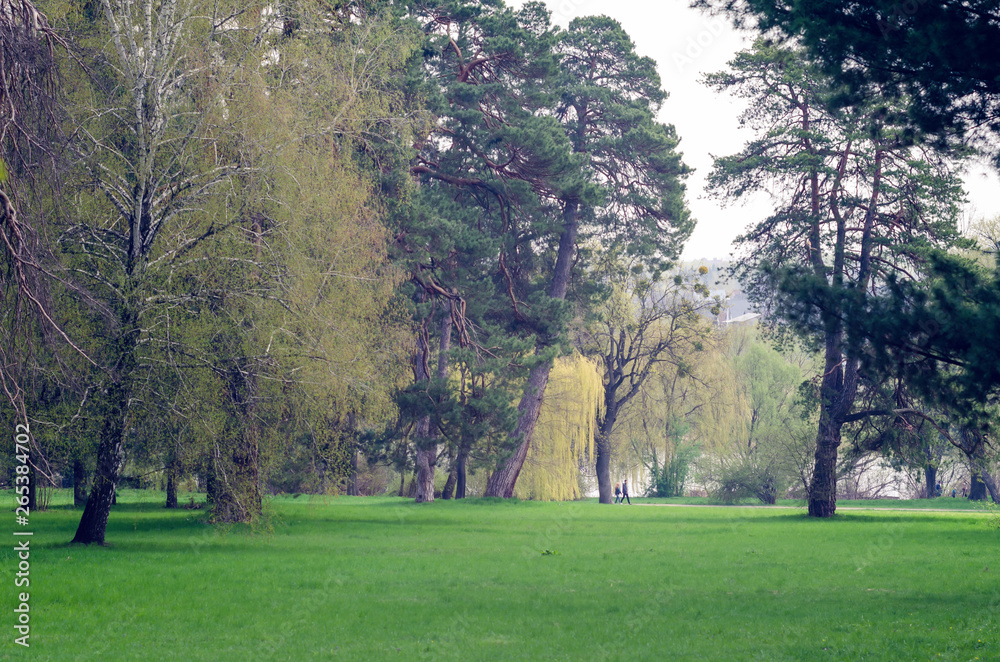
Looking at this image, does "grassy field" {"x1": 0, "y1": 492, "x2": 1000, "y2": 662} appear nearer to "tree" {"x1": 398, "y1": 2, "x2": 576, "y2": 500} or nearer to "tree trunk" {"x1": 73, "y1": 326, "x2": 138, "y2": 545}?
"tree trunk" {"x1": 73, "y1": 326, "x2": 138, "y2": 545}

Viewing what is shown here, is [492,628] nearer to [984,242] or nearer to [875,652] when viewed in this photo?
[875,652]

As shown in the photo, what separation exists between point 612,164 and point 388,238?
13196mm

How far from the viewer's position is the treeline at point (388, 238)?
10.9 meters

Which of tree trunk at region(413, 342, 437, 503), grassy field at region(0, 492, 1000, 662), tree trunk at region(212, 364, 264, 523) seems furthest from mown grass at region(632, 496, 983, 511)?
tree trunk at region(212, 364, 264, 523)

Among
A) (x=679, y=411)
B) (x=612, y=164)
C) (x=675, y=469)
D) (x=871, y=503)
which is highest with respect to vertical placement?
(x=612, y=164)

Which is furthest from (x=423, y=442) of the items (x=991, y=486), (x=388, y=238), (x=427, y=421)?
(x=991, y=486)

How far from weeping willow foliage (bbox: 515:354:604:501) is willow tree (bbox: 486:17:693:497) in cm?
273

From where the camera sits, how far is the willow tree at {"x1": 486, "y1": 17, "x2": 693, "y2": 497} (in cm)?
3316

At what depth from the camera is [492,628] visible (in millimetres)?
9672

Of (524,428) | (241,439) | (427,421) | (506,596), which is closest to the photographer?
(506,596)

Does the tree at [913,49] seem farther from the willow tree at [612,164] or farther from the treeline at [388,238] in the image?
the willow tree at [612,164]

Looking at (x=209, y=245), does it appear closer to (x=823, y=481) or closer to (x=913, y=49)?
(x=913, y=49)

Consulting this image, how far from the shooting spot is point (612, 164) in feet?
112

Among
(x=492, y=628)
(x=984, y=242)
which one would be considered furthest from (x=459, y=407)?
(x=984, y=242)
